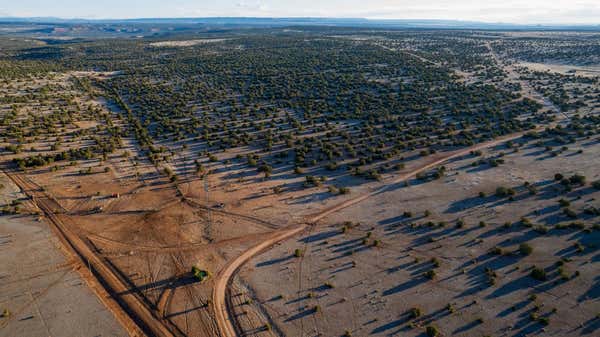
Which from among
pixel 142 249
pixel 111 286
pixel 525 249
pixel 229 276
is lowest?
pixel 111 286

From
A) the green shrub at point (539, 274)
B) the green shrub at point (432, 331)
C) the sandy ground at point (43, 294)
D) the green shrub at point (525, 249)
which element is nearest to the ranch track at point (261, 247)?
the sandy ground at point (43, 294)

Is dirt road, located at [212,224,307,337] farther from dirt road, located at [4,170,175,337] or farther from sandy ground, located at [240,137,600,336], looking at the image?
dirt road, located at [4,170,175,337]

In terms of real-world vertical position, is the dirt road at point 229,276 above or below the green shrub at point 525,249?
below

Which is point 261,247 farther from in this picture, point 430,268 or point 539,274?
point 539,274

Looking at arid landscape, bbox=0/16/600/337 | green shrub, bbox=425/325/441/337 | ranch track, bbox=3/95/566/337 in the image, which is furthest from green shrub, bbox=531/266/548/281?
ranch track, bbox=3/95/566/337

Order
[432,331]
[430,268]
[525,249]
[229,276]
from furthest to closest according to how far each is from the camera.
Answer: [525,249] < [430,268] < [229,276] < [432,331]

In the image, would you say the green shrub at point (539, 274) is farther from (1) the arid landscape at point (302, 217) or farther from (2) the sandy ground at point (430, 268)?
(2) the sandy ground at point (430, 268)

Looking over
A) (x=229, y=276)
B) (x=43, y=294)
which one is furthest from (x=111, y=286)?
(x=229, y=276)

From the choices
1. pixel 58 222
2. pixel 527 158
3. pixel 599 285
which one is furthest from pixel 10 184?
pixel 527 158
